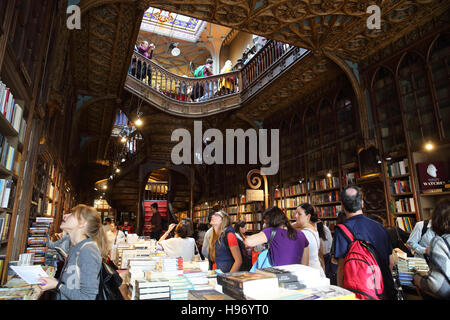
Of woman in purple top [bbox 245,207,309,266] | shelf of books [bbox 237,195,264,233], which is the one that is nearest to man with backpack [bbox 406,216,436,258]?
woman in purple top [bbox 245,207,309,266]

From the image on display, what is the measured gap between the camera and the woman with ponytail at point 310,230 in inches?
107

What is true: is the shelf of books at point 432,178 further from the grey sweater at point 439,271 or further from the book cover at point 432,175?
the grey sweater at point 439,271

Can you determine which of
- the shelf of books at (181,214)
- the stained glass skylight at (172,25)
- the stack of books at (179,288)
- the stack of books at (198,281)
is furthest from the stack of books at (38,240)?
the stained glass skylight at (172,25)

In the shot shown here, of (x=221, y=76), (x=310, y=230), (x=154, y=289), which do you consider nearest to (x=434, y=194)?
(x=310, y=230)

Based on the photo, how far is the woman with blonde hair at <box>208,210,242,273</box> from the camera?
2951 millimetres

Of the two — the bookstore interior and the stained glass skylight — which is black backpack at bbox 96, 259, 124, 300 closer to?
the bookstore interior

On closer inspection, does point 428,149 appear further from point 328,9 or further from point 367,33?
point 328,9

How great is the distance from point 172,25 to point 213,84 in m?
7.84

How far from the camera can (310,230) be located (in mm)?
2836

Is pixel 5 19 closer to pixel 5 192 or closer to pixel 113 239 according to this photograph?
pixel 5 192

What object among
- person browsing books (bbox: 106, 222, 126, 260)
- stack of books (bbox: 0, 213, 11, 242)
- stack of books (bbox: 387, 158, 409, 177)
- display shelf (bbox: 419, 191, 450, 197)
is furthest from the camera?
stack of books (bbox: 387, 158, 409, 177)

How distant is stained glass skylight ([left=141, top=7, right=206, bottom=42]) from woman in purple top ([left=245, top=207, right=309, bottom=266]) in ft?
48.8

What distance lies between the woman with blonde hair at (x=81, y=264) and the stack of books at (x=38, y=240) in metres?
2.34
